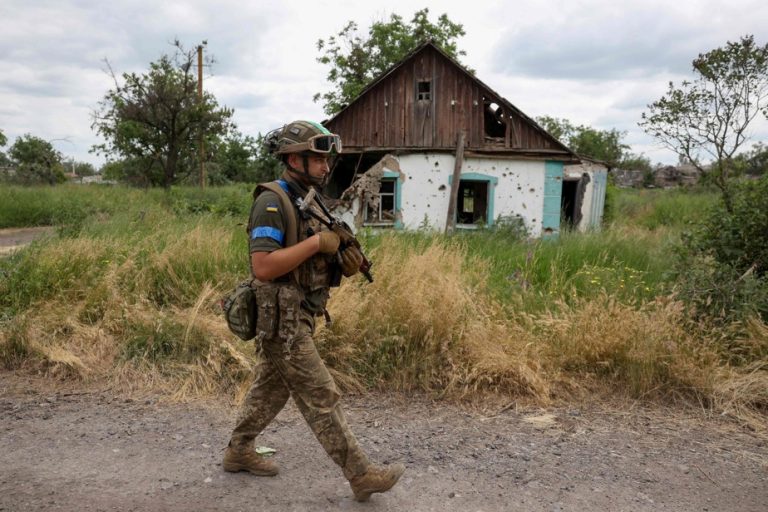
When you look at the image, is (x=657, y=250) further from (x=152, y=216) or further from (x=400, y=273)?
(x=152, y=216)

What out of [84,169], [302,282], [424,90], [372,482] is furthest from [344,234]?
[84,169]

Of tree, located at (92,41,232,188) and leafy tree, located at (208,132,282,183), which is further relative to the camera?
leafy tree, located at (208,132,282,183)

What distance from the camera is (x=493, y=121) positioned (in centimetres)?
1523

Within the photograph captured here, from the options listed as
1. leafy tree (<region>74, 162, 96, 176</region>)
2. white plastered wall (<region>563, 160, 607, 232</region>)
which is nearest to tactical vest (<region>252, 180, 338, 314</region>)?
white plastered wall (<region>563, 160, 607, 232</region>)

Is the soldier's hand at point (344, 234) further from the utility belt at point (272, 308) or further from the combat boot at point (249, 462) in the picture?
the combat boot at point (249, 462)

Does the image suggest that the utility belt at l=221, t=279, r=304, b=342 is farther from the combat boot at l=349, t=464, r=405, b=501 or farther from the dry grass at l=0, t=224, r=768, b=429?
the dry grass at l=0, t=224, r=768, b=429

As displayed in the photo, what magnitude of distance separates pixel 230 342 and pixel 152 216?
15.5ft

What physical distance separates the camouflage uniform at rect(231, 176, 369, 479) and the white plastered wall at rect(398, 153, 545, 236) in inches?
451

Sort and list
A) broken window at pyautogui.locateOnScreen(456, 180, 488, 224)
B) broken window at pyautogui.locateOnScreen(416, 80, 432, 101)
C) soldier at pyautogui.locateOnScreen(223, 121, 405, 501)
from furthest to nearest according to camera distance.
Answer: broken window at pyautogui.locateOnScreen(456, 180, 488, 224) < broken window at pyautogui.locateOnScreen(416, 80, 432, 101) < soldier at pyautogui.locateOnScreen(223, 121, 405, 501)

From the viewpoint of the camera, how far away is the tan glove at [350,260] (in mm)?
2621

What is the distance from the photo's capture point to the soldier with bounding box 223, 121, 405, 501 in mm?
2441

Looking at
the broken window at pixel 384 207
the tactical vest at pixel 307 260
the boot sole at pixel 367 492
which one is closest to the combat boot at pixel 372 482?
the boot sole at pixel 367 492

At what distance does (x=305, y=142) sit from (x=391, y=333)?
203 cm

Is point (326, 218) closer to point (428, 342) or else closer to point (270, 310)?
point (270, 310)
